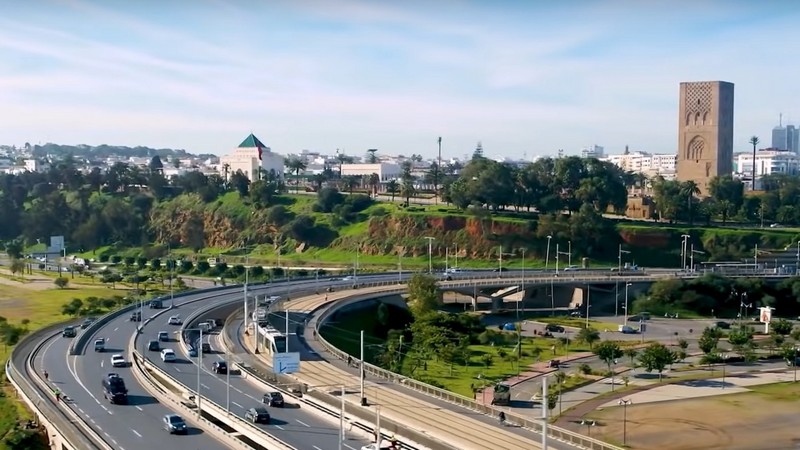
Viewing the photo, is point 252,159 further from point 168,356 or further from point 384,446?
point 384,446

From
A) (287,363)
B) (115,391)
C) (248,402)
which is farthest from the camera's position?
(115,391)

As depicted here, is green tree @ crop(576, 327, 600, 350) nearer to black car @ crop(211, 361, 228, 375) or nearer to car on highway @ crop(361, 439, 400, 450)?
black car @ crop(211, 361, 228, 375)

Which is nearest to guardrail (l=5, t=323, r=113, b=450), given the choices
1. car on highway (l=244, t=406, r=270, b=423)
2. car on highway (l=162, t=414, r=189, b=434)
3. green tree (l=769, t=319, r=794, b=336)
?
car on highway (l=162, t=414, r=189, b=434)

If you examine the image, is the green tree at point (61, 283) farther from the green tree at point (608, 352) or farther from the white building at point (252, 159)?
the white building at point (252, 159)

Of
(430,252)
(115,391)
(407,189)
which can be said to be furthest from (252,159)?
(115,391)

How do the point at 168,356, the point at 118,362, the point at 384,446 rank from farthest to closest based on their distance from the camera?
1. the point at 168,356
2. the point at 118,362
3. the point at 384,446

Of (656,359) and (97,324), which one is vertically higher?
(97,324)
